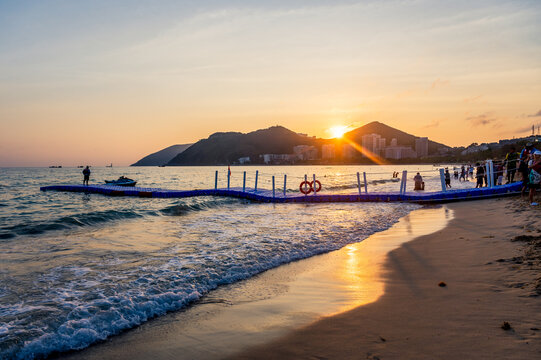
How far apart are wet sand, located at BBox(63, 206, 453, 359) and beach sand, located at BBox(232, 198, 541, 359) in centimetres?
23

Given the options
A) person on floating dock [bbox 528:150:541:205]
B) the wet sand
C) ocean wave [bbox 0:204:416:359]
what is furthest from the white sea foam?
person on floating dock [bbox 528:150:541:205]

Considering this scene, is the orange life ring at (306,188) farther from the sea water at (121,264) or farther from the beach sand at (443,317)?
the beach sand at (443,317)

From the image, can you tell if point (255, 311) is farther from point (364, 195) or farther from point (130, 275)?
point (364, 195)

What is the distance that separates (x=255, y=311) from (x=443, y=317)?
212 centimetres

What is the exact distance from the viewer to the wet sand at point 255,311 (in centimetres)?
327

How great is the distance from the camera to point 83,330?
370 centimetres

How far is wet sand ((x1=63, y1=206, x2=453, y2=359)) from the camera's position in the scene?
327 centimetres

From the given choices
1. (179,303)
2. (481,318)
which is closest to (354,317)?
(481,318)

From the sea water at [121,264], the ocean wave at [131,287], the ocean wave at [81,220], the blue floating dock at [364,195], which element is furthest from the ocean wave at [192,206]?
the ocean wave at [131,287]

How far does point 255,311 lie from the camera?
4168mm

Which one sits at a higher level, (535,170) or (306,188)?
(535,170)

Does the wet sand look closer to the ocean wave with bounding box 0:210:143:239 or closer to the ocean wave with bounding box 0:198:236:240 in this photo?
the ocean wave with bounding box 0:198:236:240

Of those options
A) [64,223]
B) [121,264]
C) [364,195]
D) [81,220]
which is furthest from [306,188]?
[121,264]

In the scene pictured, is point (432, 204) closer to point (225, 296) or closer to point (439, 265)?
point (439, 265)
